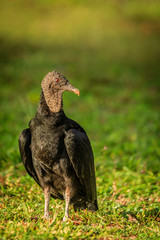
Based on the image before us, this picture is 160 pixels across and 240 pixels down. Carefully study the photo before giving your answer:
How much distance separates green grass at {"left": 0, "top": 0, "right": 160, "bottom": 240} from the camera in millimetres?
3266

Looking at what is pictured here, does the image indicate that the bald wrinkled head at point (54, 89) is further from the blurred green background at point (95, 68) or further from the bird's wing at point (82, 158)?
the blurred green background at point (95, 68)

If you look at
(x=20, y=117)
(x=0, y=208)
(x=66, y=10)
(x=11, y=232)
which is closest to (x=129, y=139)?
(x=20, y=117)

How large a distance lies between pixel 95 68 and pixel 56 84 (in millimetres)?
9534

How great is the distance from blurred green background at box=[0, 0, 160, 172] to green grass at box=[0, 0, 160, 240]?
3 centimetres

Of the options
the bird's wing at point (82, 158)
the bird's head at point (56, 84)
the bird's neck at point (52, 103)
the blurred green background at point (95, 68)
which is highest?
the blurred green background at point (95, 68)

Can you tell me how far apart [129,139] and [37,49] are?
8.00 metres

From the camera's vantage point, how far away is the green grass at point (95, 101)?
327 cm

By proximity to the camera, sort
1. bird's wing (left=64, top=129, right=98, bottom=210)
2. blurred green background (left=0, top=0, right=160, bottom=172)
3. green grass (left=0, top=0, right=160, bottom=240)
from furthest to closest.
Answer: blurred green background (left=0, top=0, right=160, bottom=172) → green grass (left=0, top=0, right=160, bottom=240) → bird's wing (left=64, top=129, right=98, bottom=210)

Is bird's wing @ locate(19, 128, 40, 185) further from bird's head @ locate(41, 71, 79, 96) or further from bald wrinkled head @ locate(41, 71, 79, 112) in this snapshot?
bird's head @ locate(41, 71, 79, 96)

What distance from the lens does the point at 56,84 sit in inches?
118

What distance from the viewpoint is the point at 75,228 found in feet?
9.62

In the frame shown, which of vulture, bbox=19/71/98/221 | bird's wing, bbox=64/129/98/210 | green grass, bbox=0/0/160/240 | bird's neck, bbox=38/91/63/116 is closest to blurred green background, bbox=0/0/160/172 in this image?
green grass, bbox=0/0/160/240

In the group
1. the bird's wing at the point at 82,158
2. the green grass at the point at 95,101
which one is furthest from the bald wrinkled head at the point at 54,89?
the green grass at the point at 95,101

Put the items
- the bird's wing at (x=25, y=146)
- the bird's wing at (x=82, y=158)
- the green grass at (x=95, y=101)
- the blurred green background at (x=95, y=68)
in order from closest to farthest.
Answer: the bird's wing at (x=82, y=158), the bird's wing at (x=25, y=146), the green grass at (x=95, y=101), the blurred green background at (x=95, y=68)
